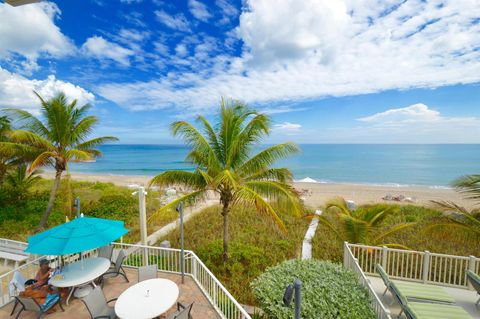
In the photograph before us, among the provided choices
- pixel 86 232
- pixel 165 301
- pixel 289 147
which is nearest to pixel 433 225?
pixel 289 147

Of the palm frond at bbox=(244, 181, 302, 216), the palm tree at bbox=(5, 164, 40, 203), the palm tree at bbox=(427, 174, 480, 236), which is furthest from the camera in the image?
the palm tree at bbox=(5, 164, 40, 203)

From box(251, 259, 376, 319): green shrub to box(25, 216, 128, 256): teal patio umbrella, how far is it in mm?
3923

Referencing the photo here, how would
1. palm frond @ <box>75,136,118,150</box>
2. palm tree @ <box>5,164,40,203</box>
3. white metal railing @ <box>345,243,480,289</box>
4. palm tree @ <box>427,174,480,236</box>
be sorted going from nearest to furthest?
palm tree @ <box>427,174,480,236</box>, white metal railing @ <box>345,243,480,289</box>, palm frond @ <box>75,136,118,150</box>, palm tree @ <box>5,164,40,203</box>

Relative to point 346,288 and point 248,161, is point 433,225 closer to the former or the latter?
point 346,288

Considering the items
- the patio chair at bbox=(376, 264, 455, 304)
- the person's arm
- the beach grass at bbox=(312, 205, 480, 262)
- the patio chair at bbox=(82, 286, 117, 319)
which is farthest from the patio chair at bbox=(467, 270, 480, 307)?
the person's arm

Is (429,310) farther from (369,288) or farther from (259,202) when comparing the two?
(259,202)

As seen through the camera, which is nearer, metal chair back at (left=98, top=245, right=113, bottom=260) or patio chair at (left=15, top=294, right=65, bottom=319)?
patio chair at (left=15, top=294, right=65, bottom=319)

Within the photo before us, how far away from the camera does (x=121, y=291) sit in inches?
239

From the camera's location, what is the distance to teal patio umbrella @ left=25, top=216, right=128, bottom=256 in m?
4.92

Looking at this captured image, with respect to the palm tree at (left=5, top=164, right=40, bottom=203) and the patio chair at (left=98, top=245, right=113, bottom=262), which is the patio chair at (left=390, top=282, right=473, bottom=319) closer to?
the patio chair at (left=98, top=245, right=113, bottom=262)

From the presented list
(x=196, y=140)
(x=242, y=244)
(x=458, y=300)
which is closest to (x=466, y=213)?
(x=458, y=300)

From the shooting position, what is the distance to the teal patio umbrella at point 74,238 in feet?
16.1

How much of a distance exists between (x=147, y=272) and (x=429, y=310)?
6.81 m

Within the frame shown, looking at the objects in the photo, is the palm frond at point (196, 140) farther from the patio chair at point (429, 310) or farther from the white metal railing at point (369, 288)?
the patio chair at point (429, 310)
